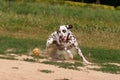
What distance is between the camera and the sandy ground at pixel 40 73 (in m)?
10.9

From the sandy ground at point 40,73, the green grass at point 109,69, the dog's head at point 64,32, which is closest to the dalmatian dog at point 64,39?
the dog's head at point 64,32

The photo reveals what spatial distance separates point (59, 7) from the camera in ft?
97.6

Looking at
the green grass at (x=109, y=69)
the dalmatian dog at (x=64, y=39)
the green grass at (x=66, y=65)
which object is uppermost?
the dalmatian dog at (x=64, y=39)

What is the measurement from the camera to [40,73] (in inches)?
451

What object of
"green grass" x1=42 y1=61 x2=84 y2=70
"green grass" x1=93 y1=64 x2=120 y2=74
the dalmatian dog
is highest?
→ the dalmatian dog

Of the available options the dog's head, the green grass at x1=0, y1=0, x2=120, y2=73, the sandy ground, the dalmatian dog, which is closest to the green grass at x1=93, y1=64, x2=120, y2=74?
the sandy ground

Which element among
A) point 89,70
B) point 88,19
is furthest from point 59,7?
point 89,70

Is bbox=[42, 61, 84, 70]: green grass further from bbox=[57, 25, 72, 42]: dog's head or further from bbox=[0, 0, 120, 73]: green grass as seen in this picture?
bbox=[0, 0, 120, 73]: green grass

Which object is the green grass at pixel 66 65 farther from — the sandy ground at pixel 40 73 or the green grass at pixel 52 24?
the green grass at pixel 52 24

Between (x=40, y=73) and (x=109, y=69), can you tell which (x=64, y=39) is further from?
(x=40, y=73)

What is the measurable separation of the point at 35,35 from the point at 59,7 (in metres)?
5.97

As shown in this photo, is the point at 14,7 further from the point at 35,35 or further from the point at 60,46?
the point at 60,46

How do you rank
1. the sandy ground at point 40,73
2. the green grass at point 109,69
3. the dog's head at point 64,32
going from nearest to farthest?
the sandy ground at point 40,73 → the green grass at point 109,69 → the dog's head at point 64,32

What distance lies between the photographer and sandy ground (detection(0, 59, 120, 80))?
35.7 ft
